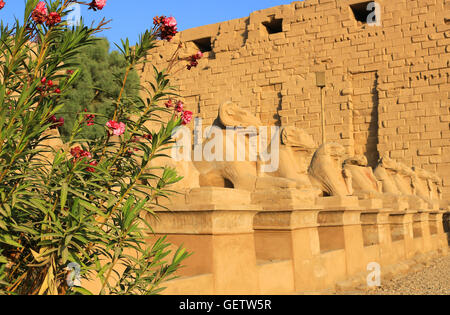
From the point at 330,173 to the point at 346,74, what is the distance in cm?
964

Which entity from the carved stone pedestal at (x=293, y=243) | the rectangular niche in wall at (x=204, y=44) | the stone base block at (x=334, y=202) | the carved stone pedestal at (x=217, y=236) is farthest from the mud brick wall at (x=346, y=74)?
the carved stone pedestal at (x=217, y=236)

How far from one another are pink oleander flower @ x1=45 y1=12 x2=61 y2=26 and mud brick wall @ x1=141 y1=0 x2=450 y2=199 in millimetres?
13886

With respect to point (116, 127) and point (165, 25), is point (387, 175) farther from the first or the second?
point (116, 127)

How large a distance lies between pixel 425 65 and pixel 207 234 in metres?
13.1

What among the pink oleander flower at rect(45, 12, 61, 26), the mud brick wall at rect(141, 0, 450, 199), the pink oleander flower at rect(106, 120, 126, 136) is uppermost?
the mud brick wall at rect(141, 0, 450, 199)

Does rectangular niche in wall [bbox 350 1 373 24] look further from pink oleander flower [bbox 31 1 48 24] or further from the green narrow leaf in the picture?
the green narrow leaf

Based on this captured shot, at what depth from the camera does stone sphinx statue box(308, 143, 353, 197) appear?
7410 millimetres

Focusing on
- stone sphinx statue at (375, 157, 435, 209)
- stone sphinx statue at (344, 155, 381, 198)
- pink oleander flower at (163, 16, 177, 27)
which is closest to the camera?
pink oleander flower at (163, 16, 177, 27)

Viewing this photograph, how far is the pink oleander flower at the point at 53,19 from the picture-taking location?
2.27 m

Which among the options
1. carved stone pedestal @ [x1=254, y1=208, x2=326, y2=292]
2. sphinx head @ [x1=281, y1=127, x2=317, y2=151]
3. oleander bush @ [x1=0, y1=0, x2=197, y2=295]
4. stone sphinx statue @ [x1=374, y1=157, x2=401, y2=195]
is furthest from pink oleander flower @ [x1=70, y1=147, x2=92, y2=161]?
stone sphinx statue @ [x1=374, y1=157, x2=401, y2=195]

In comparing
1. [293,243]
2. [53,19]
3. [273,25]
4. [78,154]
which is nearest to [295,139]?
[293,243]

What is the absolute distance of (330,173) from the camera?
24.7 feet

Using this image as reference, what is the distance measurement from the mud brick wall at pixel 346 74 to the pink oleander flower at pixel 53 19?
13.9 meters
